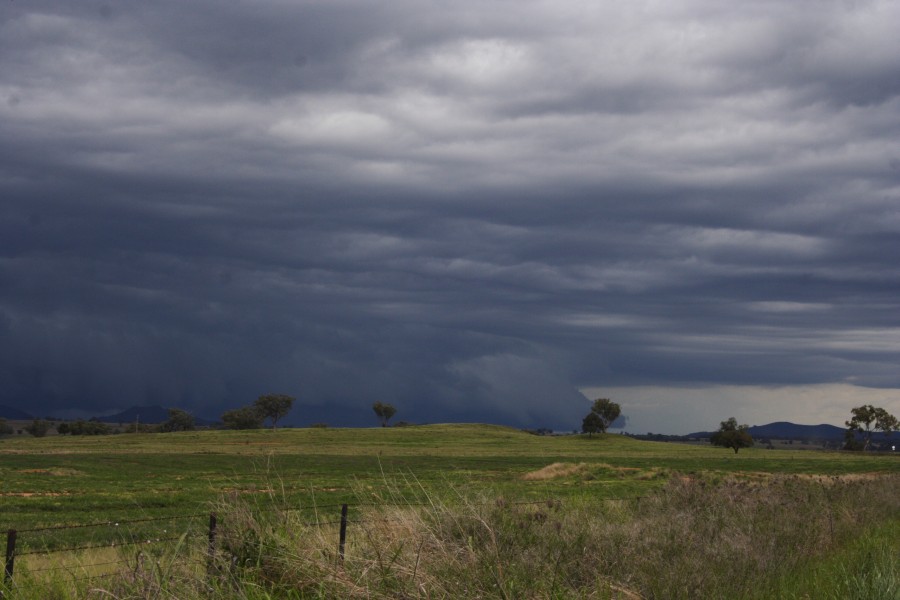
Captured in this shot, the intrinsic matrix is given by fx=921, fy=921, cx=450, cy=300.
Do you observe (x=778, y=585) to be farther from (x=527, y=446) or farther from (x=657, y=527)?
(x=527, y=446)

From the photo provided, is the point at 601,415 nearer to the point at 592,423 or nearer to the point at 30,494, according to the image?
the point at 592,423

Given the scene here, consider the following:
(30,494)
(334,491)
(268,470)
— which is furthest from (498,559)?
(30,494)

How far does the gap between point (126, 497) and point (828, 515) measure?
101ft

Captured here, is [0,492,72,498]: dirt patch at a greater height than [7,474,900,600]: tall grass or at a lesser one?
lesser

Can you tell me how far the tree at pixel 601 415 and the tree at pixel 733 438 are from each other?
73.7 feet

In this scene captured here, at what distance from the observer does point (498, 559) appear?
36.8ft

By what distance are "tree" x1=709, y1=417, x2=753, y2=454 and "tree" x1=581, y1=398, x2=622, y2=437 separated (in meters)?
22.5

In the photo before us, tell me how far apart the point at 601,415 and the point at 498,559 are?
573 feet

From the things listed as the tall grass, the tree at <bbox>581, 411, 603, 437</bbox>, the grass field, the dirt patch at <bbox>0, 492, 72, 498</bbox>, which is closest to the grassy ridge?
the dirt patch at <bbox>0, 492, 72, 498</bbox>

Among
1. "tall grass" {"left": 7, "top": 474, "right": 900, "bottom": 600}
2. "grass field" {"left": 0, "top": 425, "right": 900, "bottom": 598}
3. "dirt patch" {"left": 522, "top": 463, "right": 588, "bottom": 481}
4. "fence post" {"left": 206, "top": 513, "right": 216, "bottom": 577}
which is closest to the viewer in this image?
"tall grass" {"left": 7, "top": 474, "right": 900, "bottom": 600}

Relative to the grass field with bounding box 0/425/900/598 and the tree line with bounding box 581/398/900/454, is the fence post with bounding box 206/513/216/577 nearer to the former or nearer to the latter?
the grass field with bounding box 0/425/900/598

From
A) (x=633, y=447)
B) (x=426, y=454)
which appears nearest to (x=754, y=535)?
(x=426, y=454)

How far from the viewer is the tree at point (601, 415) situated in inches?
7131

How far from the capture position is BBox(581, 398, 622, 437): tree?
181125 mm
